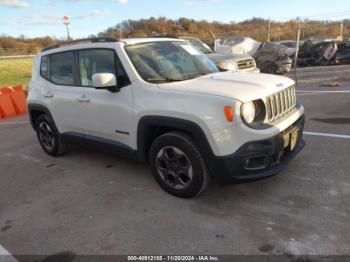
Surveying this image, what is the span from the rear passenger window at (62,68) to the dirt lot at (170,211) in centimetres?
131

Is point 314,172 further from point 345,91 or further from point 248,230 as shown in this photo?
point 345,91

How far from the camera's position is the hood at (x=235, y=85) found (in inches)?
138

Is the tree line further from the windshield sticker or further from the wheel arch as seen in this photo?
the wheel arch

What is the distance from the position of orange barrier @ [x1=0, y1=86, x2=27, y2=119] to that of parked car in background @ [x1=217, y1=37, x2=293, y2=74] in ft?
23.0

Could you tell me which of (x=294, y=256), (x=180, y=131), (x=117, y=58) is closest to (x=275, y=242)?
(x=294, y=256)

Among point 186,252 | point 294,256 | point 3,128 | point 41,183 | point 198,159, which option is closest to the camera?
point 294,256

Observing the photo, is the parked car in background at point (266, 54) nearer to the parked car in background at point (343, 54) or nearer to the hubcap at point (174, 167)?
the parked car in background at point (343, 54)

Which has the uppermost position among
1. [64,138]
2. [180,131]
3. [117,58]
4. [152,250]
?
[117,58]

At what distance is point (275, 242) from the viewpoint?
307cm

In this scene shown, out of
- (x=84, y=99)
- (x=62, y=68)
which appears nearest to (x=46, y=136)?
(x=62, y=68)

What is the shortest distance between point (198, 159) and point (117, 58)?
1635 mm

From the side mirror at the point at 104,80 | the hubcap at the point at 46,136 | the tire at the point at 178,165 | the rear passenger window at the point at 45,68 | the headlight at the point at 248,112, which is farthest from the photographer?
the hubcap at the point at 46,136

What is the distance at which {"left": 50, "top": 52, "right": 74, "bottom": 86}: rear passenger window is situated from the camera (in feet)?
16.6

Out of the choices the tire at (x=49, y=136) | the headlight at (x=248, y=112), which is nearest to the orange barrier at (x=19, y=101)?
the tire at (x=49, y=136)
